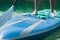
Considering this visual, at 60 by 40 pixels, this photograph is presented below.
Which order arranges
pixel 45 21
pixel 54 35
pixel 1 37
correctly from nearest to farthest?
pixel 1 37
pixel 54 35
pixel 45 21

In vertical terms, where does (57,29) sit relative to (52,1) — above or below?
below

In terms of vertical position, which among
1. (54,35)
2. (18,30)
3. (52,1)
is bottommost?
(54,35)

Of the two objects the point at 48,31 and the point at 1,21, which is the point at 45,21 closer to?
the point at 48,31

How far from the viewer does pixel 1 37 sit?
2.27m

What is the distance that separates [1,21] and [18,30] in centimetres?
32

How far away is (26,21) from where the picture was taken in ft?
9.16

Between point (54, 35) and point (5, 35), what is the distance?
784 mm

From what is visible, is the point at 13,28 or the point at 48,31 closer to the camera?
the point at 13,28

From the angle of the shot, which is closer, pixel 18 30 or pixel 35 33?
pixel 18 30

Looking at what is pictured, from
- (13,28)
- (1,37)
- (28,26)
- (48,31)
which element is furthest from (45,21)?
(1,37)

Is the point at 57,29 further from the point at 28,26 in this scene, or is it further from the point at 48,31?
the point at 28,26

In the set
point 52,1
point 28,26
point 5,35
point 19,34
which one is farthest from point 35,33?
point 52,1

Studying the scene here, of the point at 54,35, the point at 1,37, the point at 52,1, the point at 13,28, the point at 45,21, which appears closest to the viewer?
the point at 1,37

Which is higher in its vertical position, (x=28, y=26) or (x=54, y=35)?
(x=28, y=26)
